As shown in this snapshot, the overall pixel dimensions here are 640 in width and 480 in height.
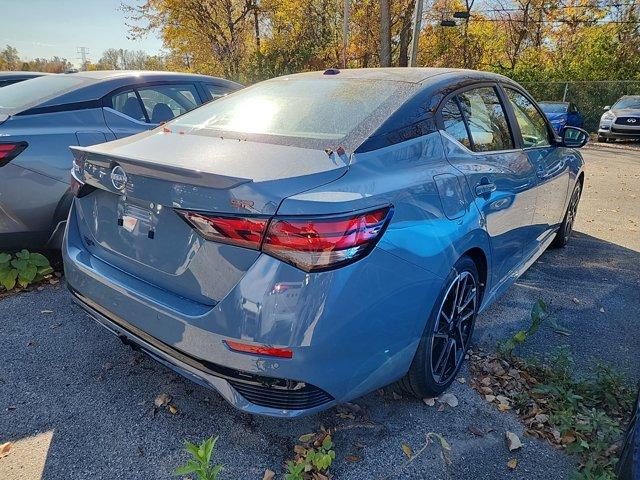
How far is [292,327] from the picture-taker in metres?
1.63

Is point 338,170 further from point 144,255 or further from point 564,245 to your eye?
point 564,245

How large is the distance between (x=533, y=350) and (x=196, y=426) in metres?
2.07

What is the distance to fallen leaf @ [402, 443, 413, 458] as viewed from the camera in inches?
82.6

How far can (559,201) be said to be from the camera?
4074mm

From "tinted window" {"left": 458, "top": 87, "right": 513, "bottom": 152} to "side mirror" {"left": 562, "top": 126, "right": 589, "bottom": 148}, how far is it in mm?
1227

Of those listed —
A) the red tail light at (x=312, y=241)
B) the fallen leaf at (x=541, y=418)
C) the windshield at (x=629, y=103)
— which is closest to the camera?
the red tail light at (x=312, y=241)

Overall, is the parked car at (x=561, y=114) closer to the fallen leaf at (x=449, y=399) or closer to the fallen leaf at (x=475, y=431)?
the fallen leaf at (x=449, y=399)

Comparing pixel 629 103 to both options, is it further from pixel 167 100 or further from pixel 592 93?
pixel 167 100

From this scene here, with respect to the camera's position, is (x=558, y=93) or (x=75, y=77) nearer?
(x=75, y=77)

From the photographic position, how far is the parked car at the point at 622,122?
15.0 meters

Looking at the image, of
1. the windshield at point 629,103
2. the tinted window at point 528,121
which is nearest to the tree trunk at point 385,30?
the windshield at point 629,103

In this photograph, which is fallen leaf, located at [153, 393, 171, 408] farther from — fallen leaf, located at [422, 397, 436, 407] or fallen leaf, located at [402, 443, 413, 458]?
fallen leaf, located at [422, 397, 436, 407]

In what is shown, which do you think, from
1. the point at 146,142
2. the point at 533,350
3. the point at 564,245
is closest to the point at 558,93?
the point at 564,245

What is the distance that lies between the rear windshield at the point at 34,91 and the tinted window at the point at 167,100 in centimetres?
51
